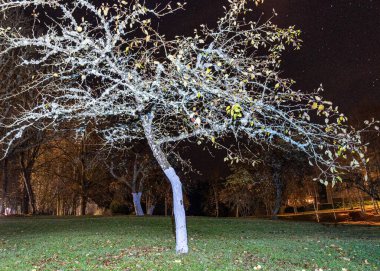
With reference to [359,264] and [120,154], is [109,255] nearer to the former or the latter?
[359,264]

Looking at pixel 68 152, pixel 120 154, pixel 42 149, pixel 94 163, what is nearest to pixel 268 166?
pixel 120 154

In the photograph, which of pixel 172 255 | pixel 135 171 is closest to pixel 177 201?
pixel 172 255

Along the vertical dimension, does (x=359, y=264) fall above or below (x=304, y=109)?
below

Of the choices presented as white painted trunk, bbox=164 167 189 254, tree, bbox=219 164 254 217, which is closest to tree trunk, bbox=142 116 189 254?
white painted trunk, bbox=164 167 189 254

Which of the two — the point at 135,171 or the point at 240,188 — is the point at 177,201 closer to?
the point at 135,171

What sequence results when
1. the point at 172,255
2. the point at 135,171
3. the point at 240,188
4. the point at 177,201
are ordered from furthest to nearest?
1. the point at 240,188
2. the point at 135,171
3. the point at 177,201
4. the point at 172,255

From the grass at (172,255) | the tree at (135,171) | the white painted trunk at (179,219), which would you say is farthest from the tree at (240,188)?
the white painted trunk at (179,219)

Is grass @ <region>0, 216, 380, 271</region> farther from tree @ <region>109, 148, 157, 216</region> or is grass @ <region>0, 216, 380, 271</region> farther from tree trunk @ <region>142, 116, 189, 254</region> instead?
tree @ <region>109, 148, 157, 216</region>

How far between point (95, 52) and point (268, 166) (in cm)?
3327

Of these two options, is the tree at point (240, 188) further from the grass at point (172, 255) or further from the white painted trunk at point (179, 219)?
the white painted trunk at point (179, 219)

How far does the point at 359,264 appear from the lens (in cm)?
1234

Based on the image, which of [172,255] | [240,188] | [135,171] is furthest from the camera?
[240,188]

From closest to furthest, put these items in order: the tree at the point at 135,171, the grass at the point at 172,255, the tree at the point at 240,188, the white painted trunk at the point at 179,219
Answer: the grass at the point at 172,255
the white painted trunk at the point at 179,219
the tree at the point at 135,171
the tree at the point at 240,188

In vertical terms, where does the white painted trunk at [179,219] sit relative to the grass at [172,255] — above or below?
above
